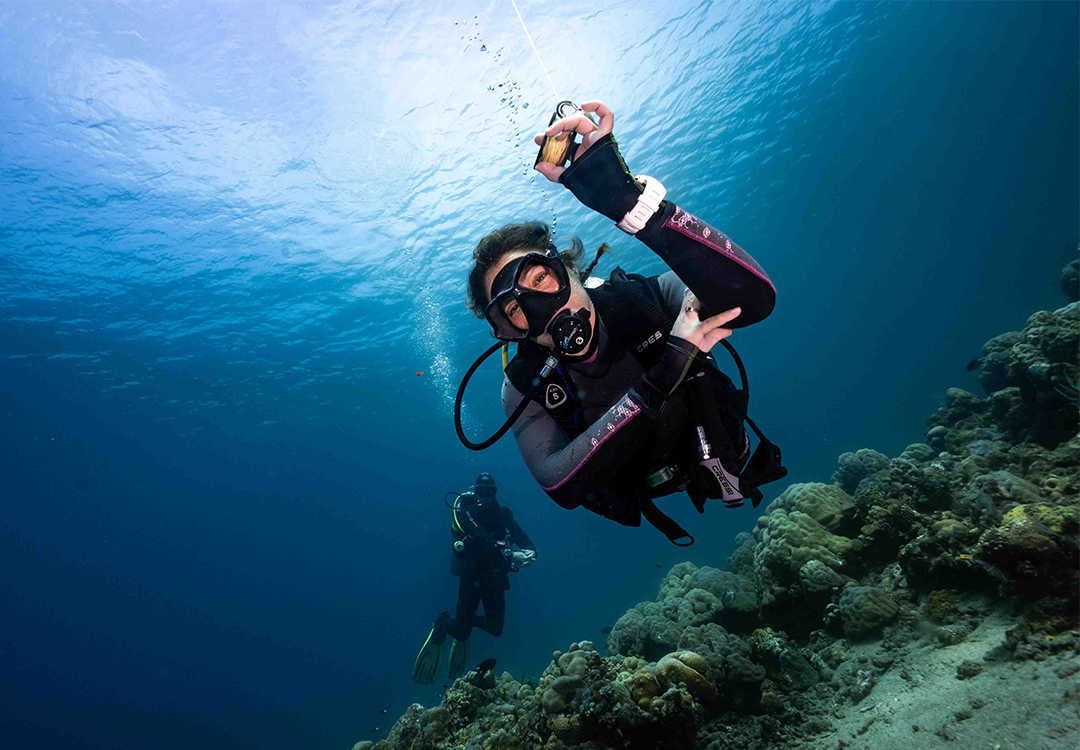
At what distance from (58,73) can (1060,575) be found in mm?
19646

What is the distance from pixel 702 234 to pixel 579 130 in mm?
693

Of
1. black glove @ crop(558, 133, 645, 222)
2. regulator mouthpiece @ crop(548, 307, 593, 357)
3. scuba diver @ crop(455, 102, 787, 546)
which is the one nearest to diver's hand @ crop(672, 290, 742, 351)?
scuba diver @ crop(455, 102, 787, 546)

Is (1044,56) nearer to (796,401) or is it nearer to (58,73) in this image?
(58,73)

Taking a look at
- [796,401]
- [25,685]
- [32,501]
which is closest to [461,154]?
[32,501]

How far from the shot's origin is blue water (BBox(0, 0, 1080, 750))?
12.5 metres

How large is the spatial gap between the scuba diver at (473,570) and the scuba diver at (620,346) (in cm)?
946

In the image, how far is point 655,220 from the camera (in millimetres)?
1883

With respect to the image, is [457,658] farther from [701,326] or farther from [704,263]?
[704,263]

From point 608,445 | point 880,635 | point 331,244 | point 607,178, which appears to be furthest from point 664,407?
point 331,244

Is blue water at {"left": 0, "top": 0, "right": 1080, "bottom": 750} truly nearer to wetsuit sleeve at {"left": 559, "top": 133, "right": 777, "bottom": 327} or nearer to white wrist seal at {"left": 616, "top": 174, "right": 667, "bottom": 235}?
wetsuit sleeve at {"left": 559, "top": 133, "right": 777, "bottom": 327}

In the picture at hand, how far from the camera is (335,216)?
17.3 m

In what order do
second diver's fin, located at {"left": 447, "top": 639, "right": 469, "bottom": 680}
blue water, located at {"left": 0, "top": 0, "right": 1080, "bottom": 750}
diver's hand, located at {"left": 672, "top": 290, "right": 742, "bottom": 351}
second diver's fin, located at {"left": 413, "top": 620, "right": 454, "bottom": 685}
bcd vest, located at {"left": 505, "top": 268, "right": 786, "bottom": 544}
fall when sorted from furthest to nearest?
blue water, located at {"left": 0, "top": 0, "right": 1080, "bottom": 750} < second diver's fin, located at {"left": 413, "top": 620, "right": 454, "bottom": 685} < second diver's fin, located at {"left": 447, "top": 639, "right": 469, "bottom": 680} < bcd vest, located at {"left": 505, "top": 268, "right": 786, "bottom": 544} < diver's hand, located at {"left": 672, "top": 290, "right": 742, "bottom": 351}

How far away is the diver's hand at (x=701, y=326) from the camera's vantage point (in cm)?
184

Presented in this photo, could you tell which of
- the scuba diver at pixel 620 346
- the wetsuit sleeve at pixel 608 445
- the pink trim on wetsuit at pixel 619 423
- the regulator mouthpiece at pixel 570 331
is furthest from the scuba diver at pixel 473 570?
the pink trim on wetsuit at pixel 619 423
